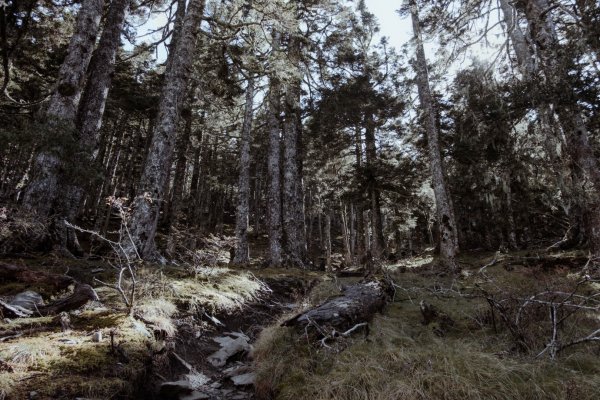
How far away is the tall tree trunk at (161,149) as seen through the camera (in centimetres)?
687

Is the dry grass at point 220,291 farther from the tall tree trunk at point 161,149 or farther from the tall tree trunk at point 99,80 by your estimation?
the tall tree trunk at point 99,80

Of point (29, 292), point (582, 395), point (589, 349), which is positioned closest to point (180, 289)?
point (29, 292)

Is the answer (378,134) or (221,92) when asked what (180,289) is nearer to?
(221,92)

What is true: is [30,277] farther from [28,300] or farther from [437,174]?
[437,174]

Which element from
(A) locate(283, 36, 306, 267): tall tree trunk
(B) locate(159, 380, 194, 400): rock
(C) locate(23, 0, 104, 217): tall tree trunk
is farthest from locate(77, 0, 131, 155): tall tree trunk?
(B) locate(159, 380, 194, 400): rock

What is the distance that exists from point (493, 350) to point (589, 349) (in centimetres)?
104

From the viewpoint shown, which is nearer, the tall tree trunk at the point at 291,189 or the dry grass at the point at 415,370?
the dry grass at the point at 415,370

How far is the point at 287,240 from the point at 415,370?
418 inches

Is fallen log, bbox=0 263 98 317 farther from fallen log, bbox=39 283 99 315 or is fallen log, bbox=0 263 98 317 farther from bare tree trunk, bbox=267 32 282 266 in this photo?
bare tree trunk, bbox=267 32 282 266

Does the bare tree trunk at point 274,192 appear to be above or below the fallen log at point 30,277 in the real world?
above

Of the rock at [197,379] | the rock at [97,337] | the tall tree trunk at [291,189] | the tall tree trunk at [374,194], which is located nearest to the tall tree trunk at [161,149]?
the rock at [97,337]

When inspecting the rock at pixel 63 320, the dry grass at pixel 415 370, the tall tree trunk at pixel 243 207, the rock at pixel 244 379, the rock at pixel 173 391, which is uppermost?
the tall tree trunk at pixel 243 207

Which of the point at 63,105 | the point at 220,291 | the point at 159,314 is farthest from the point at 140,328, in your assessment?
the point at 63,105

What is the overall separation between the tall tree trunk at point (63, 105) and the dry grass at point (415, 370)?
5522 mm
